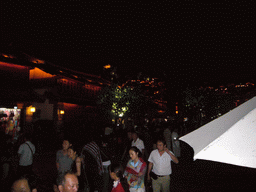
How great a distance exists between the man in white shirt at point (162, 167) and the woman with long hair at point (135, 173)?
0.68m

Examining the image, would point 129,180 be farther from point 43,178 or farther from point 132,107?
point 132,107

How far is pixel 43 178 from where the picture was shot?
28.7 feet

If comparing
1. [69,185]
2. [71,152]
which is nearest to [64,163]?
[71,152]

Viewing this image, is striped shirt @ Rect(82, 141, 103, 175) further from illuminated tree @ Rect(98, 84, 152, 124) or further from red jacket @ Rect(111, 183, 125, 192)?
illuminated tree @ Rect(98, 84, 152, 124)

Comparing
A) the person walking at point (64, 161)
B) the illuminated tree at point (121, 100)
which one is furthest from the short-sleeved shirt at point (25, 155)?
the illuminated tree at point (121, 100)

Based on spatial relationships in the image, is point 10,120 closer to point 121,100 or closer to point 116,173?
point 121,100

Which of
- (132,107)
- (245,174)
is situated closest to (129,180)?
(245,174)

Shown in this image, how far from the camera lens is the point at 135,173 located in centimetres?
470

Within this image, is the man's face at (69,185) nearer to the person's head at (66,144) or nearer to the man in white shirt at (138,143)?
the person's head at (66,144)

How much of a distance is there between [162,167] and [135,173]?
Answer: 0.86 metres

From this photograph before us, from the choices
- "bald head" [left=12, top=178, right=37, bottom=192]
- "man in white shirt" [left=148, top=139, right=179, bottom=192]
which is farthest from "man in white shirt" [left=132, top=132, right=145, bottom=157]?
"bald head" [left=12, top=178, right=37, bottom=192]

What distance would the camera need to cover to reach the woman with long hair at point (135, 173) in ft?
15.1

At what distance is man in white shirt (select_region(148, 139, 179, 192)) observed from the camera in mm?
5215

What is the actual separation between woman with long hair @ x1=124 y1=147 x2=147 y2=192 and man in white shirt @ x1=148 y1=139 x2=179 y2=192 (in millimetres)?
677
